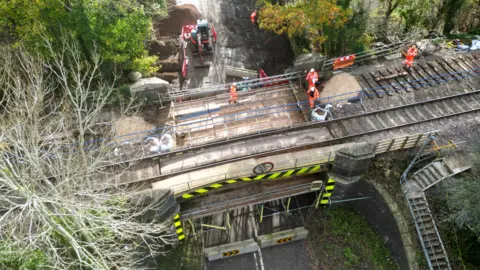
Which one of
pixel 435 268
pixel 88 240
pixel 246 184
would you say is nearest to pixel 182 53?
pixel 246 184

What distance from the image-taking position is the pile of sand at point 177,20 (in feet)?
85.8

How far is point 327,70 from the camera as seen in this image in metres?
17.5

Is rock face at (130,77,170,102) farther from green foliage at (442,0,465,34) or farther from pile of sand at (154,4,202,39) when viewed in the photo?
green foliage at (442,0,465,34)

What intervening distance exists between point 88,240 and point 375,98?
1374 centimetres

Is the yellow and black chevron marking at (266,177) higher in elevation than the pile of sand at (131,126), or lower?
lower

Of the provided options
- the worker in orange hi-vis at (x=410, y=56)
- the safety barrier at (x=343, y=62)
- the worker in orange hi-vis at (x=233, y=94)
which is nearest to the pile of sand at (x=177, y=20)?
the worker in orange hi-vis at (x=233, y=94)

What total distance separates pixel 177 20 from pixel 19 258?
22.2m

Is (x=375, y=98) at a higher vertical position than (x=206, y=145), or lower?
higher

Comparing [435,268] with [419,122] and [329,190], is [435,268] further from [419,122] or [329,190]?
[419,122]

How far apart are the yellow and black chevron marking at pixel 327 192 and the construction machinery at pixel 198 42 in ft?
42.9

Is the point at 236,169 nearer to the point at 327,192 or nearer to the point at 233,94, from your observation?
the point at 327,192

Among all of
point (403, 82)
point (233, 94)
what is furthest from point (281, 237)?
point (403, 82)

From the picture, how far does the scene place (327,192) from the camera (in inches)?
573

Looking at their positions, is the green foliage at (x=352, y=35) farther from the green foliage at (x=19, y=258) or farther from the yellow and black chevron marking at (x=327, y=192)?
the green foliage at (x=19, y=258)
